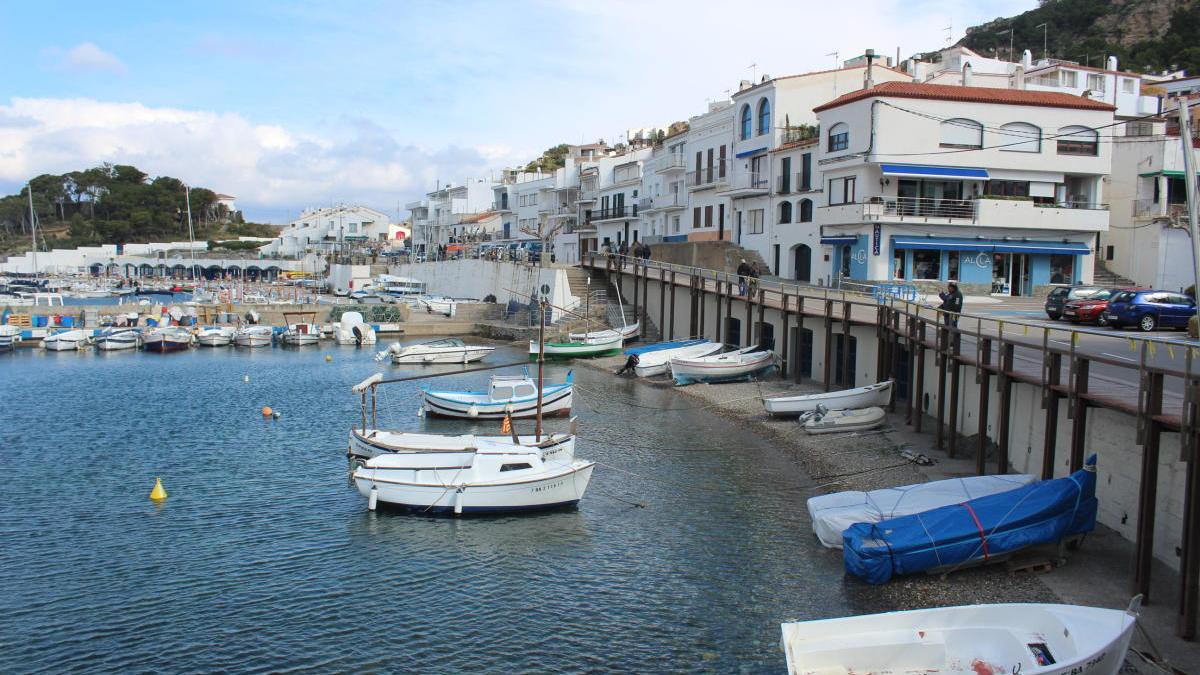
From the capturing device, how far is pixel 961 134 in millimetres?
44000

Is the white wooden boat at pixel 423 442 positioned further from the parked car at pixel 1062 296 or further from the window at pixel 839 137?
the window at pixel 839 137

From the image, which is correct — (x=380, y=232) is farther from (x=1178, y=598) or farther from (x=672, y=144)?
(x=1178, y=598)

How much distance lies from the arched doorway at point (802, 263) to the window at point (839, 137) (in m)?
6.18

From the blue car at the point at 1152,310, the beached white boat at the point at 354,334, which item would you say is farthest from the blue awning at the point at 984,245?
the beached white boat at the point at 354,334

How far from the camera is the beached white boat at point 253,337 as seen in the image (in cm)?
6469

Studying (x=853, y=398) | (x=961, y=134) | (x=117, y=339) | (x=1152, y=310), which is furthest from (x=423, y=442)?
(x=117, y=339)

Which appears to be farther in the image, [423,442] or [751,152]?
[751,152]

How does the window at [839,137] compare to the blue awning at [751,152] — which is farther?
the blue awning at [751,152]

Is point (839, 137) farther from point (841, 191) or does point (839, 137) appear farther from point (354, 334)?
point (354, 334)

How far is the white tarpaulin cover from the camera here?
61.8 ft

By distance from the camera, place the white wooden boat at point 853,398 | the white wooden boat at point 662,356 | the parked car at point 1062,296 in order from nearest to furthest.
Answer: the white wooden boat at point 853,398 → the parked car at point 1062,296 → the white wooden boat at point 662,356

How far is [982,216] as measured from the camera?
Result: 43.6 m

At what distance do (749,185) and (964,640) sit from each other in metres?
44.7

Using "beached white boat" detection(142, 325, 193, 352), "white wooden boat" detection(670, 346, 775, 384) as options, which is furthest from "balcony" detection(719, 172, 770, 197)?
"beached white boat" detection(142, 325, 193, 352)
